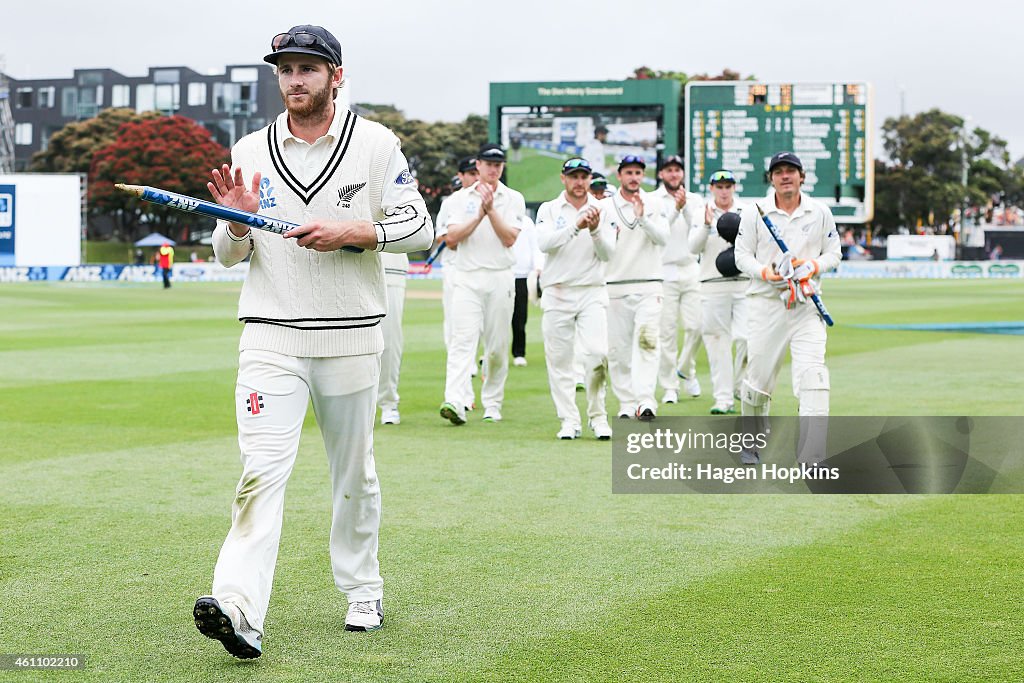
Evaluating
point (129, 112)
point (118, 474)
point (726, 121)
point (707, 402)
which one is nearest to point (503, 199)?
point (707, 402)

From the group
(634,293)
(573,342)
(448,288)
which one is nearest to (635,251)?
(634,293)

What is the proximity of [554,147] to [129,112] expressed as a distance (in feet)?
142

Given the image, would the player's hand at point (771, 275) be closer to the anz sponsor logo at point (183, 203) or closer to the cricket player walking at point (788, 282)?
the cricket player walking at point (788, 282)

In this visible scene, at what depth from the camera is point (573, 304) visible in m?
10.5

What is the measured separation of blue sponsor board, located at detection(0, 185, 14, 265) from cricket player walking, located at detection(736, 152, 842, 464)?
48.3m

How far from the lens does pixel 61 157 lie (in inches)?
3068

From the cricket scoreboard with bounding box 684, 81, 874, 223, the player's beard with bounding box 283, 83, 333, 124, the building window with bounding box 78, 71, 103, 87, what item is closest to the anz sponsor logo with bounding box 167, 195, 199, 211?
the player's beard with bounding box 283, 83, 333, 124

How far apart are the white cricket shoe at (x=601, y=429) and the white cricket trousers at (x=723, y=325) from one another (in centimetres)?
200

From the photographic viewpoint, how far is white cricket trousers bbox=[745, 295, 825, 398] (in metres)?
8.69

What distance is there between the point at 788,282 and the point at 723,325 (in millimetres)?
3762

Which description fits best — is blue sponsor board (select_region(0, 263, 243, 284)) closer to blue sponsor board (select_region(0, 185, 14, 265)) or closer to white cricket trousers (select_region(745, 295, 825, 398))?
blue sponsor board (select_region(0, 185, 14, 265))

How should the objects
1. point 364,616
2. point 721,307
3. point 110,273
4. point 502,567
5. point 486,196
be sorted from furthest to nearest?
point 110,273 → point 721,307 → point 486,196 → point 502,567 → point 364,616

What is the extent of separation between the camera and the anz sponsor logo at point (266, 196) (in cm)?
499

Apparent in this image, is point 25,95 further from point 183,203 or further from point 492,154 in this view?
point 183,203
